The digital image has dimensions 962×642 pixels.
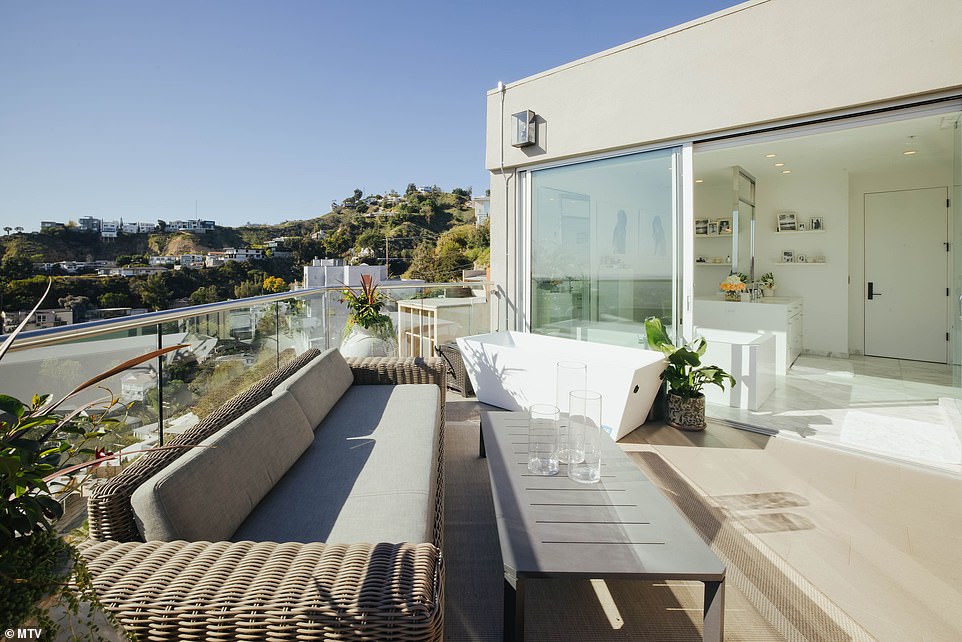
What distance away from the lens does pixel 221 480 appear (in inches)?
59.9

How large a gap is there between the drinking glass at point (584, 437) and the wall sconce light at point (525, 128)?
3756 mm

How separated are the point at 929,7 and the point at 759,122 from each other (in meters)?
1.03

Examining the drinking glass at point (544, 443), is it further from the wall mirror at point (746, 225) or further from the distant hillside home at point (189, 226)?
the distant hillside home at point (189, 226)

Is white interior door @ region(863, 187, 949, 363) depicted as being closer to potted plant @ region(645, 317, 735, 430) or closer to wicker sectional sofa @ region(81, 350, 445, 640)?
potted plant @ region(645, 317, 735, 430)

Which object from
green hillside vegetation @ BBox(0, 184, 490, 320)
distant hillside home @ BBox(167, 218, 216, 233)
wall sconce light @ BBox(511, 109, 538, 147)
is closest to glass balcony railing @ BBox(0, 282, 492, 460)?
wall sconce light @ BBox(511, 109, 538, 147)

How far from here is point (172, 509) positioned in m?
1.32

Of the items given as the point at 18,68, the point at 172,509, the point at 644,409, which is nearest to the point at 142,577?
the point at 172,509

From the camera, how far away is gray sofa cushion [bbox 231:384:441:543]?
156 centimetres

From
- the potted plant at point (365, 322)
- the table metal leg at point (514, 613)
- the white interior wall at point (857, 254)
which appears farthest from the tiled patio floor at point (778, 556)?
the white interior wall at point (857, 254)

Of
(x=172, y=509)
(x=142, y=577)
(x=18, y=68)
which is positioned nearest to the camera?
(x=142, y=577)

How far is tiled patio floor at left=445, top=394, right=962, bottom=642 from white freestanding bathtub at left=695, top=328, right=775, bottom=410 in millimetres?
976

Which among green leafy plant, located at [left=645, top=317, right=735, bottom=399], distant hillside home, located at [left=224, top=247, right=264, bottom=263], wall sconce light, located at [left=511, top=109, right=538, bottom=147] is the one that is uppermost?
distant hillside home, located at [left=224, top=247, right=264, bottom=263]

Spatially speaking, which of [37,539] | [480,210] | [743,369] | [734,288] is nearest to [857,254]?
[734,288]

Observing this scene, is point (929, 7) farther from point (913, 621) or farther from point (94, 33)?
point (94, 33)
